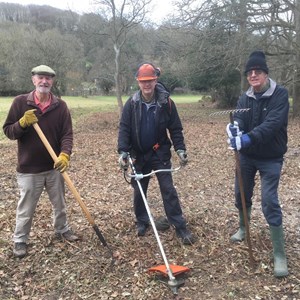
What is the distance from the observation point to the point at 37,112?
4.48 meters

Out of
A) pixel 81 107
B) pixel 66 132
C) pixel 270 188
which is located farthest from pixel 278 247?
pixel 81 107

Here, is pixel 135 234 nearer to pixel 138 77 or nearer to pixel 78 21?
pixel 138 77

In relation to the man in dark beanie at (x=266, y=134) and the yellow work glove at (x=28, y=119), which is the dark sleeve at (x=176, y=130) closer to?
the man in dark beanie at (x=266, y=134)

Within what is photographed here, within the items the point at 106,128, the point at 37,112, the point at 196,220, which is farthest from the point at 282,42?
the point at 37,112

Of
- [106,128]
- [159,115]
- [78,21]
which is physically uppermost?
[78,21]

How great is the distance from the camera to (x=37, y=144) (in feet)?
14.8

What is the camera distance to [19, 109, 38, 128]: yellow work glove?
4172mm

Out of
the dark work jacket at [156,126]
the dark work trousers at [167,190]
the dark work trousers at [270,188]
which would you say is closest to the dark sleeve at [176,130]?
the dark work jacket at [156,126]

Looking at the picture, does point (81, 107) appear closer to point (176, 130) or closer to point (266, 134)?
point (176, 130)

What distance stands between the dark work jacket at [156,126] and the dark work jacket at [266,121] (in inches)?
33.0

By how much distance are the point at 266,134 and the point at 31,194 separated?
284 cm

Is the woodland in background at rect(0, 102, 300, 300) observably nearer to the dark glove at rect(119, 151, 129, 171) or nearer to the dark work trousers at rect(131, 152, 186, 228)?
the dark work trousers at rect(131, 152, 186, 228)

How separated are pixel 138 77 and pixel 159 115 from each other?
0.55m

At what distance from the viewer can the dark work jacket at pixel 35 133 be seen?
14.7 feet
